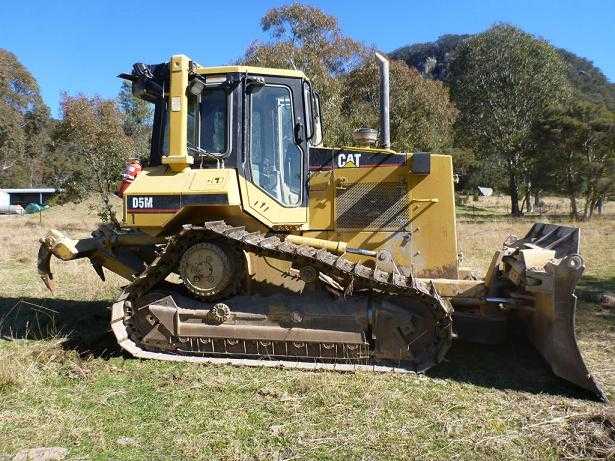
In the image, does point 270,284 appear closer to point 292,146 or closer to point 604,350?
A: point 292,146

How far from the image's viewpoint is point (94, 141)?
80.6ft

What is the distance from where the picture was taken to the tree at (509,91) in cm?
3881

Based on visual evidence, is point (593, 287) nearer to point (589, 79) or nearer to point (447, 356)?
point (447, 356)

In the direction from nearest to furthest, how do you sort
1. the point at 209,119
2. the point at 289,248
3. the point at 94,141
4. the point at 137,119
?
1. the point at 289,248
2. the point at 209,119
3. the point at 94,141
4. the point at 137,119

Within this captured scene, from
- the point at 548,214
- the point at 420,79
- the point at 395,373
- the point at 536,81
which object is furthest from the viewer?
the point at 536,81

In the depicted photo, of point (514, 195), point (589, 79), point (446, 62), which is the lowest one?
point (514, 195)

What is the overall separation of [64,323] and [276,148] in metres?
3.76

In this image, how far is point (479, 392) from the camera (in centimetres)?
536

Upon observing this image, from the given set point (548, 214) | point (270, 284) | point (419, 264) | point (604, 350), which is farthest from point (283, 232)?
point (548, 214)

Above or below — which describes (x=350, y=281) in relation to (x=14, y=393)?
above

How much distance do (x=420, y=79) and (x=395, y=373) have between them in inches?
1026

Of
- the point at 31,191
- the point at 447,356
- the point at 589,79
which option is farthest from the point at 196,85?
the point at 589,79

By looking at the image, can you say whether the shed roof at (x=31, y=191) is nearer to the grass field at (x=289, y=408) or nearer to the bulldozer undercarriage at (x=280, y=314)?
the grass field at (x=289, y=408)

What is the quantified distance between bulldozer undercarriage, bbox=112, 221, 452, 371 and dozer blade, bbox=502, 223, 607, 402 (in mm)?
897
